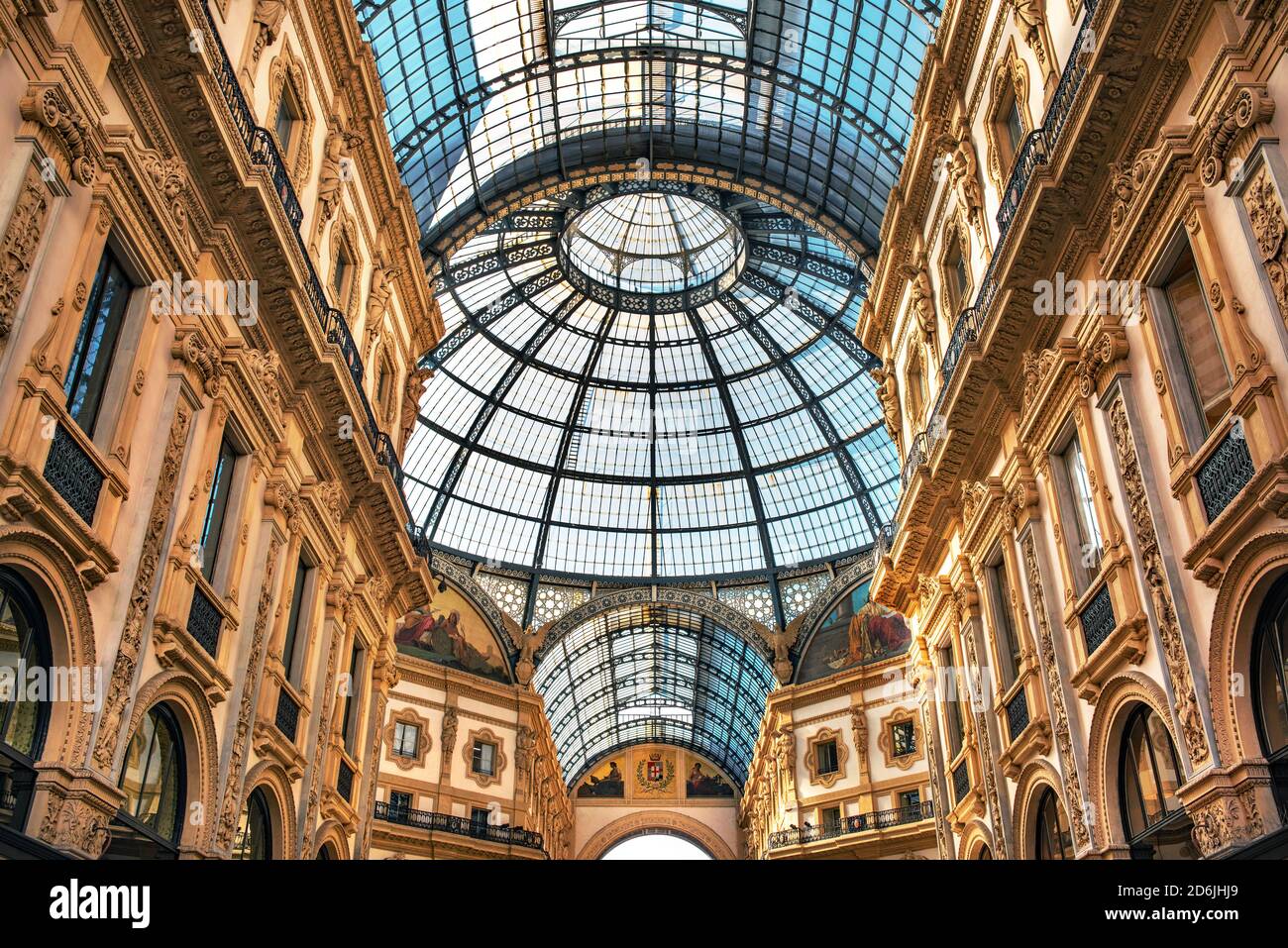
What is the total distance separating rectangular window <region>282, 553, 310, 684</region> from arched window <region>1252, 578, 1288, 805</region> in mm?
15403

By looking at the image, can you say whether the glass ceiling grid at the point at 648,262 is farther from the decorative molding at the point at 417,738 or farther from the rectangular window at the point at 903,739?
the rectangular window at the point at 903,739

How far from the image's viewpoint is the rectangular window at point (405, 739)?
128ft

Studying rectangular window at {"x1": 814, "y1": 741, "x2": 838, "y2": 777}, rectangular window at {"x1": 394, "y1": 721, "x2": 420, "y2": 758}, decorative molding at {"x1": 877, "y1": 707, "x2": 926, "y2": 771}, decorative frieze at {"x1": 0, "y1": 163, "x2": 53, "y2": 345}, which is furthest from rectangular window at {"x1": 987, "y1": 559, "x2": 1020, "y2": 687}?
rectangular window at {"x1": 394, "y1": 721, "x2": 420, "y2": 758}

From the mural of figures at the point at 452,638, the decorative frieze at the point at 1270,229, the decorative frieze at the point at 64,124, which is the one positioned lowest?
the decorative frieze at the point at 1270,229

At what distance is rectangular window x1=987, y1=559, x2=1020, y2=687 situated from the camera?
19672mm

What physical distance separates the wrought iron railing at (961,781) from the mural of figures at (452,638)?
23.6 metres

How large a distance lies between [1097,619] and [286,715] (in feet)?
45.0

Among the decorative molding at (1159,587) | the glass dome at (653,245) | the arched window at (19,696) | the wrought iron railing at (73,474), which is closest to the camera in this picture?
the arched window at (19,696)

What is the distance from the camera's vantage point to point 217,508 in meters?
16.8

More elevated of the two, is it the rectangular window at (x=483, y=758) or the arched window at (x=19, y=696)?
the rectangular window at (x=483, y=758)

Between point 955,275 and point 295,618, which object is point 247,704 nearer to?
point 295,618

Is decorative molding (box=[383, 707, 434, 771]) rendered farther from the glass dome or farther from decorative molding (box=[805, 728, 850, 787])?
the glass dome

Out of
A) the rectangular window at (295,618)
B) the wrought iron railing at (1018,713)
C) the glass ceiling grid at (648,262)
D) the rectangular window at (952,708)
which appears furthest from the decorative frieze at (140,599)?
the rectangular window at (952,708)
